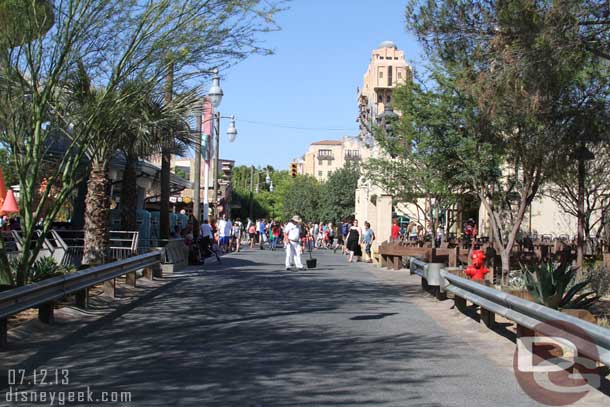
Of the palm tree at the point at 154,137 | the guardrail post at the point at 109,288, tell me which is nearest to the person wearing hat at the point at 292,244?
the palm tree at the point at 154,137

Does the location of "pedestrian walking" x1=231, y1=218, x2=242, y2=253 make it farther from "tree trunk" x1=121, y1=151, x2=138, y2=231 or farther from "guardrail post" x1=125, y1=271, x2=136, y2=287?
"guardrail post" x1=125, y1=271, x2=136, y2=287

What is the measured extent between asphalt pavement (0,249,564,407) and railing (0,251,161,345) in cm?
61

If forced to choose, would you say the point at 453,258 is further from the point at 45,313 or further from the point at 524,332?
the point at 45,313

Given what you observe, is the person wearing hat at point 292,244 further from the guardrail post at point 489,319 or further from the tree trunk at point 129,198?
the guardrail post at point 489,319

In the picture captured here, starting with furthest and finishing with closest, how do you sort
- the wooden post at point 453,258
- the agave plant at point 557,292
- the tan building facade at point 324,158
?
the tan building facade at point 324,158 < the wooden post at point 453,258 < the agave plant at point 557,292

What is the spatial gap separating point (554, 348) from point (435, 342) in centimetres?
178

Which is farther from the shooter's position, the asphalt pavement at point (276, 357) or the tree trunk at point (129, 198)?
the tree trunk at point (129, 198)

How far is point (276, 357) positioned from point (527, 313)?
2.77 meters

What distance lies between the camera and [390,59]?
95.4 m

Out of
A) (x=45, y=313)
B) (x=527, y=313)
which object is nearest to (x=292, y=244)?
(x=45, y=313)

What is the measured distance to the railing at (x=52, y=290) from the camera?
28.5 feet

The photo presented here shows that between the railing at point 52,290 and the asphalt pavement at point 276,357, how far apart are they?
61cm

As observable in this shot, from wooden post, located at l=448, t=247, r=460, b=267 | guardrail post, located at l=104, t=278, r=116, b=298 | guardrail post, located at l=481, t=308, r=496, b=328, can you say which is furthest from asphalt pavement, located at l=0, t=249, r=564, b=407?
wooden post, located at l=448, t=247, r=460, b=267

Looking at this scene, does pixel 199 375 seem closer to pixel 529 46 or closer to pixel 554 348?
pixel 554 348
